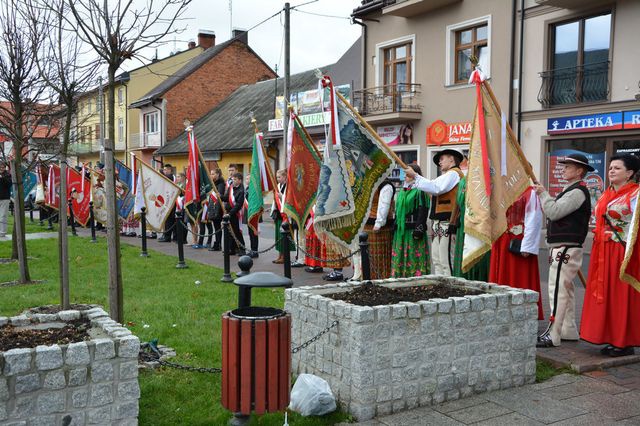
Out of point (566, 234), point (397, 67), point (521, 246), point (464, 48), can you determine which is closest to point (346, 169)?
point (521, 246)

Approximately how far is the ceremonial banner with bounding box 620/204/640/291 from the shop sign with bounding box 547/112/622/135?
1253 centimetres

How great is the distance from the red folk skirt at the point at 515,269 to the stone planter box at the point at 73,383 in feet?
14.8

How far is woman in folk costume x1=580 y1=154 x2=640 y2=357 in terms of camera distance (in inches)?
246

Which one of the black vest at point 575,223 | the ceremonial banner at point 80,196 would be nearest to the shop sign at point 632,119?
the black vest at point 575,223

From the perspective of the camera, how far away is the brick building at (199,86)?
44875mm

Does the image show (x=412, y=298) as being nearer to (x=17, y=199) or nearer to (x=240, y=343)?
(x=240, y=343)

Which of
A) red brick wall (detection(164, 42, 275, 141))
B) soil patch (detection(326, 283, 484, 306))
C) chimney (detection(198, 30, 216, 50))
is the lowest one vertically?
soil patch (detection(326, 283, 484, 306))

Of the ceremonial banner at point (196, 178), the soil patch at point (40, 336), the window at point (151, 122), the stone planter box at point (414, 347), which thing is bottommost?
the stone planter box at point (414, 347)

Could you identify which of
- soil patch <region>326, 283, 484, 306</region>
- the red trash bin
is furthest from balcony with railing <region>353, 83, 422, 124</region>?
the red trash bin

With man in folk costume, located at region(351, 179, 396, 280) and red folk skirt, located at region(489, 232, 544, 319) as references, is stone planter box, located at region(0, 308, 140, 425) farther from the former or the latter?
man in folk costume, located at region(351, 179, 396, 280)

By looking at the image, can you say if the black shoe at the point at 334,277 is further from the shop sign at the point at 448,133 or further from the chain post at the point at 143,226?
the shop sign at the point at 448,133

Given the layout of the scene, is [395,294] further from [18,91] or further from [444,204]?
[18,91]

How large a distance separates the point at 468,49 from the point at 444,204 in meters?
15.2

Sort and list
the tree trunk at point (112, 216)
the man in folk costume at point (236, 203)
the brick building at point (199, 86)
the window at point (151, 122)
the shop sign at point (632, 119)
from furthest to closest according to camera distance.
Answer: the window at point (151, 122) → the brick building at point (199, 86) → the shop sign at point (632, 119) → the man in folk costume at point (236, 203) → the tree trunk at point (112, 216)
